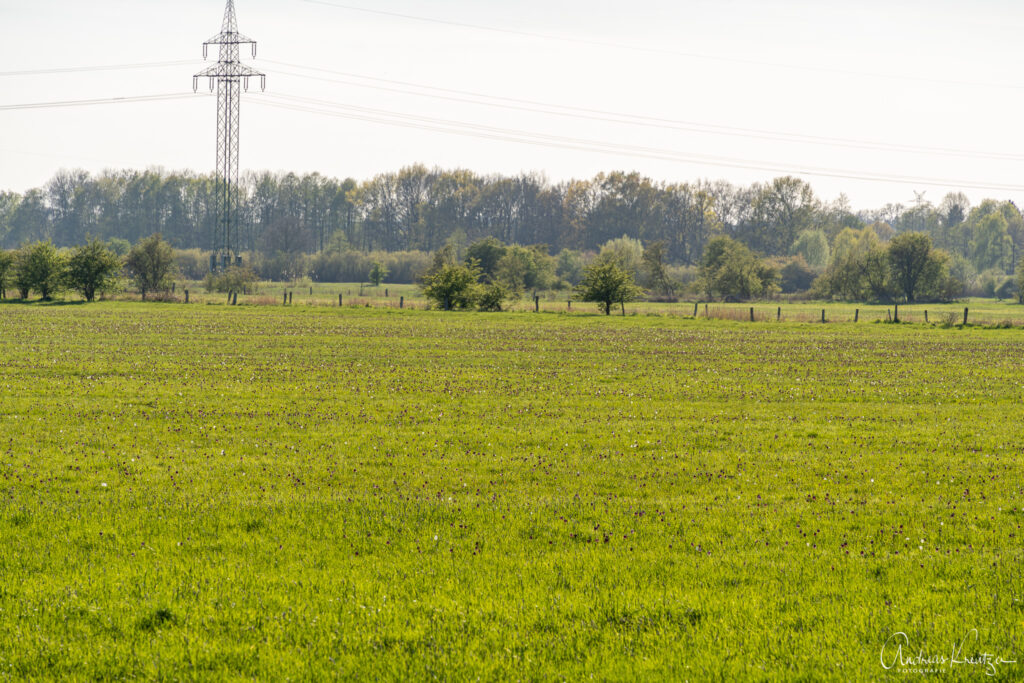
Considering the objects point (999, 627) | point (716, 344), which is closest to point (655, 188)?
point (716, 344)

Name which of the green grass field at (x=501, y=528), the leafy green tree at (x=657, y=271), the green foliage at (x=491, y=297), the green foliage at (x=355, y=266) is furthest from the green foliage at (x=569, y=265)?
the green grass field at (x=501, y=528)

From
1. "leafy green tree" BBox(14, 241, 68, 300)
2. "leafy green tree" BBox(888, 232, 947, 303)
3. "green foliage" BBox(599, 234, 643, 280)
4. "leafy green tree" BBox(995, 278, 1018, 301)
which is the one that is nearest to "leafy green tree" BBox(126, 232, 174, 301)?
"leafy green tree" BBox(14, 241, 68, 300)

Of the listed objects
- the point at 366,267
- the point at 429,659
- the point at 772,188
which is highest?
the point at 772,188

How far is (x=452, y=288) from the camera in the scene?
220 feet

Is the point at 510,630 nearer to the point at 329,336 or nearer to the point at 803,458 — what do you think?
the point at 803,458

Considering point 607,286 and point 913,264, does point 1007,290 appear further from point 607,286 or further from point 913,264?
point 607,286

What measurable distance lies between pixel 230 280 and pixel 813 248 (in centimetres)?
11107

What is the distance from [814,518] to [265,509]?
747 cm

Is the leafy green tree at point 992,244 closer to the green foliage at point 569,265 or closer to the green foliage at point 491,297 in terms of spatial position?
the green foliage at point 569,265

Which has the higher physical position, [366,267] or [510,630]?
[366,267]

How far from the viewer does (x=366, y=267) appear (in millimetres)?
149250

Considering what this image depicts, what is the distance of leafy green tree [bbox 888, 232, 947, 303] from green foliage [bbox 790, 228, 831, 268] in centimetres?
3696

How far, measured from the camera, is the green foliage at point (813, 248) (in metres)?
148

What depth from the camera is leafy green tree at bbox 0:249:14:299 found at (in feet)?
236
